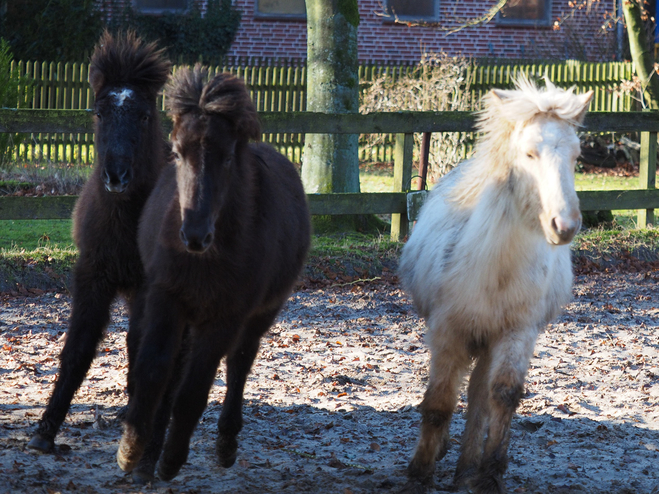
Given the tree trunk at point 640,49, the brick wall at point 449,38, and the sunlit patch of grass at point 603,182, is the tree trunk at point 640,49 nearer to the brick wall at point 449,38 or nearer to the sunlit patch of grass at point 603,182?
the sunlit patch of grass at point 603,182

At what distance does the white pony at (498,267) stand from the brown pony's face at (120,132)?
1.65 m

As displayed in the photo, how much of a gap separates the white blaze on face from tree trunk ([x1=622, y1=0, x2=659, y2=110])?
8.89 metres

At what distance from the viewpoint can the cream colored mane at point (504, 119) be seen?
3430 millimetres

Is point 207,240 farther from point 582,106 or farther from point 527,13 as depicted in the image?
point 527,13

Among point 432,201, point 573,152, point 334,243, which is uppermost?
point 573,152

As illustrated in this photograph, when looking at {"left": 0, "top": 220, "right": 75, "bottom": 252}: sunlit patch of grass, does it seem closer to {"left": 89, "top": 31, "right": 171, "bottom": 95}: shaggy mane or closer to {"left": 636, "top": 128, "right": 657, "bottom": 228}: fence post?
{"left": 89, "top": 31, "right": 171, "bottom": 95}: shaggy mane

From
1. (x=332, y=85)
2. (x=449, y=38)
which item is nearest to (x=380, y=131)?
(x=332, y=85)

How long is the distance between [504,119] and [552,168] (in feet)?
1.44

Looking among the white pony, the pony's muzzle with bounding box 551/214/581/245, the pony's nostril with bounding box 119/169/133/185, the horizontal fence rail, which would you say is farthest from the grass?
the pony's muzzle with bounding box 551/214/581/245

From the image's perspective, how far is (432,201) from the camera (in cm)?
474

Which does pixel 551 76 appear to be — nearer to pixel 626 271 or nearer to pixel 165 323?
pixel 626 271

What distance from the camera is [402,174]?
895 cm

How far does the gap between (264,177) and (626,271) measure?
230 inches

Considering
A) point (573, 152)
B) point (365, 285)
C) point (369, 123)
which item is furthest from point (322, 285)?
→ point (573, 152)
